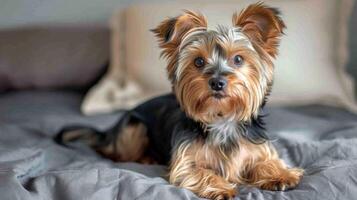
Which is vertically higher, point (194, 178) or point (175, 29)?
point (175, 29)

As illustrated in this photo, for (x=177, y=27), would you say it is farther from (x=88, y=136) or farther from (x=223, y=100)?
(x=88, y=136)

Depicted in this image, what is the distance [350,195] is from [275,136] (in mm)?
525

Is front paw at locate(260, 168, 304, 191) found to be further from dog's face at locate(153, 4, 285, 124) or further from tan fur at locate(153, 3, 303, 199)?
dog's face at locate(153, 4, 285, 124)

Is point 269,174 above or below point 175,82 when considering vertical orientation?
below

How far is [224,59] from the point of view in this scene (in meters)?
1.58

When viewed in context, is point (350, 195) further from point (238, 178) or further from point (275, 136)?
point (275, 136)

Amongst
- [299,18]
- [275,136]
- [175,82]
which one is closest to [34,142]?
[175,82]

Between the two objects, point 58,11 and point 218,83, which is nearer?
point 218,83

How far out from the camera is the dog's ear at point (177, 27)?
1.59 m

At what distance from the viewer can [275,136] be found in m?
1.98

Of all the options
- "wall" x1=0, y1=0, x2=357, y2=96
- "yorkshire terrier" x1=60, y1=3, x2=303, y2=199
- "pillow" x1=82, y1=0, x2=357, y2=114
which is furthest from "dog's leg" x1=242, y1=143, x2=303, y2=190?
"wall" x1=0, y1=0, x2=357, y2=96

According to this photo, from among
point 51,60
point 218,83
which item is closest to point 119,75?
point 51,60

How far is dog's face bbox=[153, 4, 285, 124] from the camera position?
1551 mm

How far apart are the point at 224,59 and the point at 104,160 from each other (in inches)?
24.5
